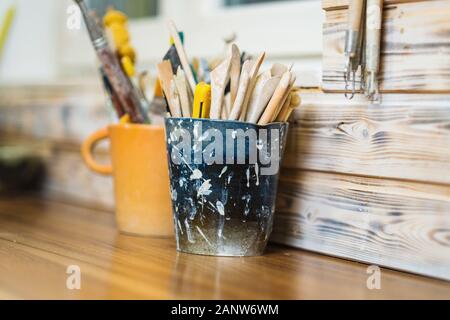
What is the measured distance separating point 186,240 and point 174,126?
5.4 inches

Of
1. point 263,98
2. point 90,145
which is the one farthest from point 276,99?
point 90,145

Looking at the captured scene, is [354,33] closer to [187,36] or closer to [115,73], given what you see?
[115,73]

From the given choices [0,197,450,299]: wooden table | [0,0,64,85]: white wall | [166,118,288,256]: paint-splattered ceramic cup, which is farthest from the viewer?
[0,0,64,85]: white wall

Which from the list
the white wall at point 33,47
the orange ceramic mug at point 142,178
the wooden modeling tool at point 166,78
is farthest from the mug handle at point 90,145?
the white wall at point 33,47

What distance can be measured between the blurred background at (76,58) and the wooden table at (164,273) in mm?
310

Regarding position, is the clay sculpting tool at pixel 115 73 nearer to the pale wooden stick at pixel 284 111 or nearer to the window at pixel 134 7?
the pale wooden stick at pixel 284 111

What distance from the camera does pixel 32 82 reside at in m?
1.37

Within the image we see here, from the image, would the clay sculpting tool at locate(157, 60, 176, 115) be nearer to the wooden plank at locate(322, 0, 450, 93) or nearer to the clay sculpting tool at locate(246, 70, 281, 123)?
the clay sculpting tool at locate(246, 70, 281, 123)

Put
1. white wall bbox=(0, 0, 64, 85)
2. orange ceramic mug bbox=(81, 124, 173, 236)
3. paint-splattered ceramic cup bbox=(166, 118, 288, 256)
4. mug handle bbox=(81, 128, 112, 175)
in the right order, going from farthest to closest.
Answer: white wall bbox=(0, 0, 64, 85)
mug handle bbox=(81, 128, 112, 175)
orange ceramic mug bbox=(81, 124, 173, 236)
paint-splattered ceramic cup bbox=(166, 118, 288, 256)

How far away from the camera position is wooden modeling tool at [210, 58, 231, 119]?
69cm

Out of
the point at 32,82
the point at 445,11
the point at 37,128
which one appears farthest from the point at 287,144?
the point at 32,82

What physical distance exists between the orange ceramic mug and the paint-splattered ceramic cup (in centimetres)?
9

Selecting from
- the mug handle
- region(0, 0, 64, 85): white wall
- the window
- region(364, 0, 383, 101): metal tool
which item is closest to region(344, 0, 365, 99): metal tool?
region(364, 0, 383, 101): metal tool

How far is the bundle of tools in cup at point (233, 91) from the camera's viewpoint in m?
0.68
